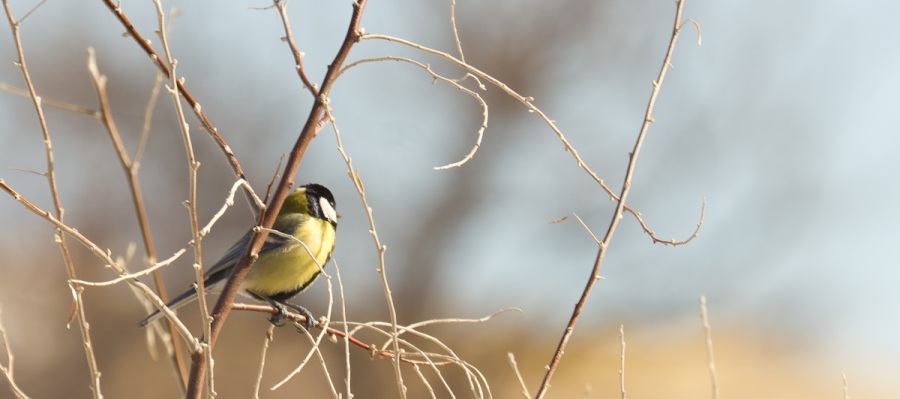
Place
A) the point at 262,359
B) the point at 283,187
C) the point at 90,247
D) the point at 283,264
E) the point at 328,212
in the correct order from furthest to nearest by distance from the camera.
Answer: the point at 328,212, the point at 283,264, the point at 262,359, the point at 283,187, the point at 90,247

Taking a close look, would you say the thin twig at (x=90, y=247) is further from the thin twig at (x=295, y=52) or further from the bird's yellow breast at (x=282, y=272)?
the bird's yellow breast at (x=282, y=272)

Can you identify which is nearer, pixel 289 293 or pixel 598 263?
pixel 598 263

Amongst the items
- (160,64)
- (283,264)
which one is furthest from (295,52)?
(283,264)

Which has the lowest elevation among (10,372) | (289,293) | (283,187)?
(10,372)

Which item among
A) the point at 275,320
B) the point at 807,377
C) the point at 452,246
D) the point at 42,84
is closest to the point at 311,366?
the point at 452,246

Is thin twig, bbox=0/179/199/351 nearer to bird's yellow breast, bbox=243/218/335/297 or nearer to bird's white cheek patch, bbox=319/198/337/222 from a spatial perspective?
bird's yellow breast, bbox=243/218/335/297

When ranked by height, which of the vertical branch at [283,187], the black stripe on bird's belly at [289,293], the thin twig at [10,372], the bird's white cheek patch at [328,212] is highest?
the bird's white cheek patch at [328,212]

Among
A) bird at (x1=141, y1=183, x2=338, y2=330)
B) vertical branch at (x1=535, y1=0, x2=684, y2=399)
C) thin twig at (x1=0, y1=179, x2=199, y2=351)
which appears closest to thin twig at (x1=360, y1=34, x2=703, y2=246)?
vertical branch at (x1=535, y1=0, x2=684, y2=399)

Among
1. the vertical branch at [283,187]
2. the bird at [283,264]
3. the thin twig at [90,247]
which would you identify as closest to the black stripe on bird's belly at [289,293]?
the bird at [283,264]

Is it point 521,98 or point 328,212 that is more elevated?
point 328,212

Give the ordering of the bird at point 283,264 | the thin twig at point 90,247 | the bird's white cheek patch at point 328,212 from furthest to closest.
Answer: the bird's white cheek patch at point 328,212
the bird at point 283,264
the thin twig at point 90,247

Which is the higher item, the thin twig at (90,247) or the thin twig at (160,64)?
the thin twig at (160,64)

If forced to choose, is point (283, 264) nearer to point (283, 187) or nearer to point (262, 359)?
point (262, 359)

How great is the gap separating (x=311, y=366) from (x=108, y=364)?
146 cm
